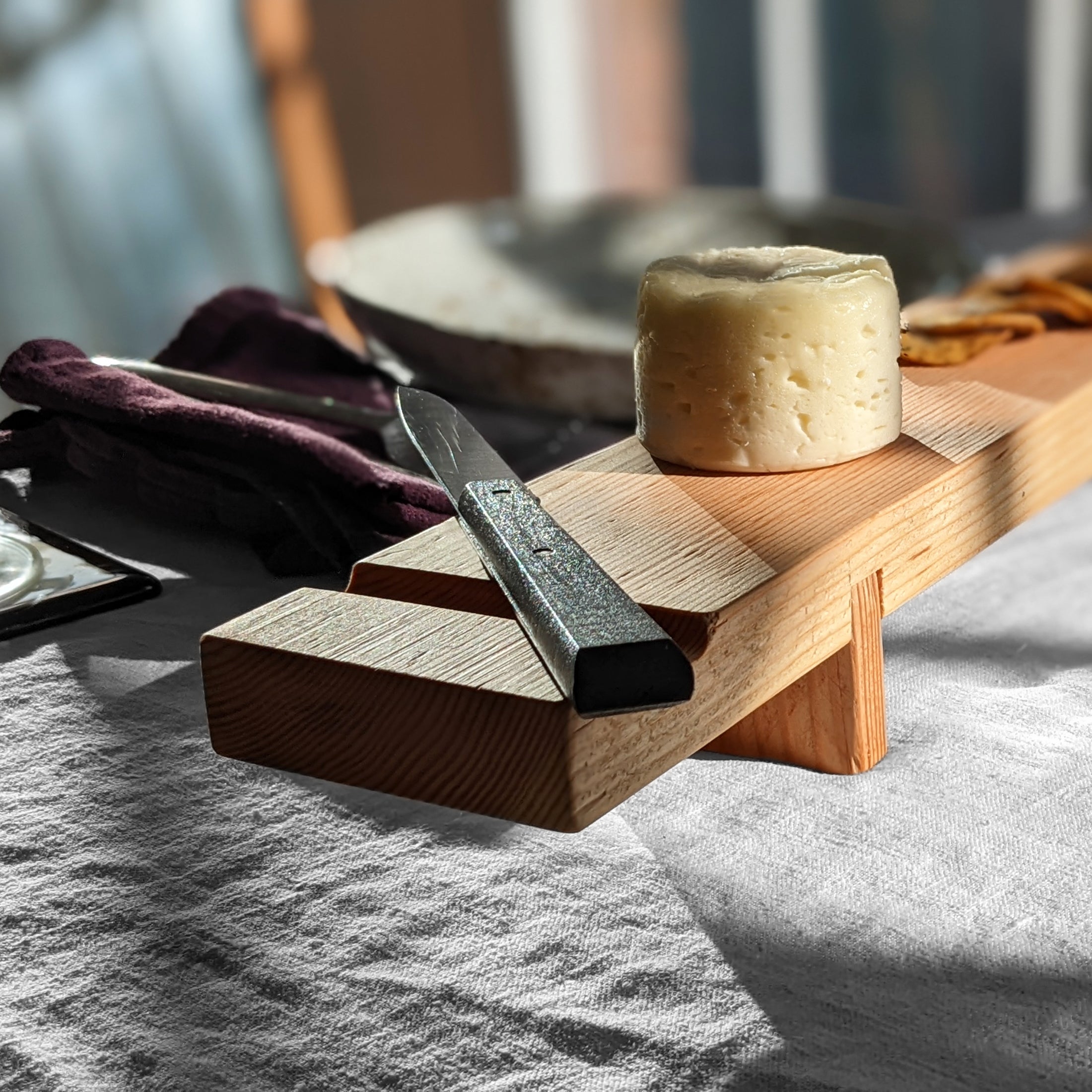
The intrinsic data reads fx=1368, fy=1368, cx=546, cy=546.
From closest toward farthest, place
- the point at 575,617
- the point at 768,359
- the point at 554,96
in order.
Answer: the point at 575,617 < the point at 768,359 < the point at 554,96

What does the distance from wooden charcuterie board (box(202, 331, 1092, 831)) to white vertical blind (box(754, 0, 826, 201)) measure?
96.4 inches

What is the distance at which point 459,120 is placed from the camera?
288 cm

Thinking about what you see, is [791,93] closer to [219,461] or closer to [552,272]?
[552,272]

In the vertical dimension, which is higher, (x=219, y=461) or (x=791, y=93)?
(x=219, y=461)

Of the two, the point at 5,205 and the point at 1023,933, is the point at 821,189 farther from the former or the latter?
the point at 1023,933

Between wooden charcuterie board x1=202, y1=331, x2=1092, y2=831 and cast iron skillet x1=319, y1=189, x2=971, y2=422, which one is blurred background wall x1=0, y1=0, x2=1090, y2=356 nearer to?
cast iron skillet x1=319, y1=189, x2=971, y2=422

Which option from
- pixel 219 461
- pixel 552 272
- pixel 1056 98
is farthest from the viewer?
pixel 1056 98

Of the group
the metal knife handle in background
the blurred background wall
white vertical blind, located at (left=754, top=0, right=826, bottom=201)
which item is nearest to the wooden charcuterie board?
the metal knife handle in background

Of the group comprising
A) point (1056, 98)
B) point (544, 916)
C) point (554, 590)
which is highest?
point (554, 590)

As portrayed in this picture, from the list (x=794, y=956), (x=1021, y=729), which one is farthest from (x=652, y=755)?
(x=1021, y=729)

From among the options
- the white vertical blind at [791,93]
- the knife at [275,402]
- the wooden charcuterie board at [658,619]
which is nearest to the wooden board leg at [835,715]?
the wooden charcuterie board at [658,619]

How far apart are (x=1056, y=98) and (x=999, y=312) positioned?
237 centimetres

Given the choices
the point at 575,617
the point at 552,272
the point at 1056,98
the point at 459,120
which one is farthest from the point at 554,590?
the point at 1056,98

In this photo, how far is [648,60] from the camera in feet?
9.62
